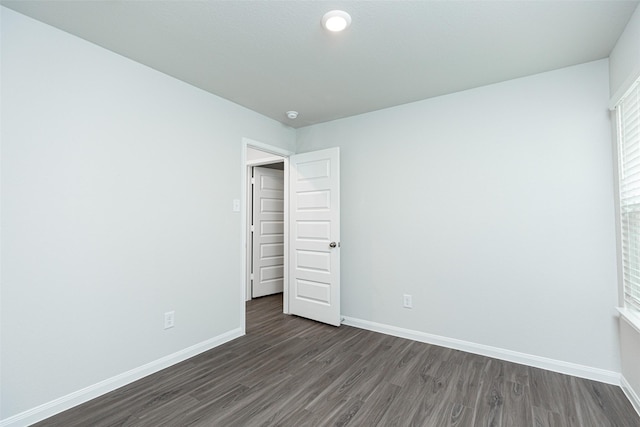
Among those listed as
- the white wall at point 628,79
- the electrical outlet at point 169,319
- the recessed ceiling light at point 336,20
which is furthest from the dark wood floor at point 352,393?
the recessed ceiling light at point 336,20

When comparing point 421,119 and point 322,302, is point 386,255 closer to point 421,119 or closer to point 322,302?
point 322,302

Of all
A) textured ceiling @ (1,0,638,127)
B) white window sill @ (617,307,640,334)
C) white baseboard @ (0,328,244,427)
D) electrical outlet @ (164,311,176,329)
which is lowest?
white baseboard @ (0,328,244,427)

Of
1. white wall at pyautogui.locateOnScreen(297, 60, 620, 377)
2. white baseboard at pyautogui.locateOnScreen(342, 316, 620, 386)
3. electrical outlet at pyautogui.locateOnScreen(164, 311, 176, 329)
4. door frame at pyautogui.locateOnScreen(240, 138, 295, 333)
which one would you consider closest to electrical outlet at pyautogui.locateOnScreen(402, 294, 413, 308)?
white wall at pyautogui.locateOnScreen(297, 60, 620, 377)

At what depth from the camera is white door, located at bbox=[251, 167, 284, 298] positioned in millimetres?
4938

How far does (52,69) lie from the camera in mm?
1976

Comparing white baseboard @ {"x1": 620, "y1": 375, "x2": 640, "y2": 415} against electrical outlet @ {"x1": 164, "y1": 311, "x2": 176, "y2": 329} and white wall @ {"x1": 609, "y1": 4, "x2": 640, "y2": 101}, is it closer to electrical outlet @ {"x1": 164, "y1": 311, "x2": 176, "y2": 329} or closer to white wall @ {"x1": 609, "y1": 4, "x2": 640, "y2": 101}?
white wall @ {"x1": 609, "y1": 4, "x2": 640, "y2": 101}

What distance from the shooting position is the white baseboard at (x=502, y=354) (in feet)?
7.63

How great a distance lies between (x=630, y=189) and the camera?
6.77 ft

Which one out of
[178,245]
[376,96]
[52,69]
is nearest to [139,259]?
[178,245]

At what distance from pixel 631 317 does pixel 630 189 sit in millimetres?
856

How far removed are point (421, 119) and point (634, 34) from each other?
1588 mm

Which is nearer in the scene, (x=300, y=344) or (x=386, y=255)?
(x=300, y=344)

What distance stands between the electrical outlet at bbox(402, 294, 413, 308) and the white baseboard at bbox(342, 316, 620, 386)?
10.0 inches

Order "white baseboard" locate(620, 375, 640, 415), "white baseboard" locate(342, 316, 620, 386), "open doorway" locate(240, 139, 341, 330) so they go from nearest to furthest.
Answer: "white baseboard" locate(620, 375, 640, 415) → "white baseboard" locate(342, 316, 620, 386) → "open doorway" locate(240, 139, 341, 330)
